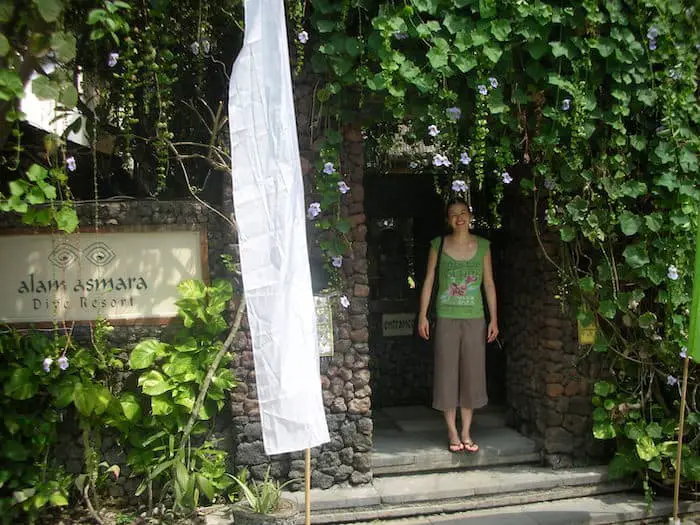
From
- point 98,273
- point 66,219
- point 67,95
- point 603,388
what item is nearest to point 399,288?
point 603,388

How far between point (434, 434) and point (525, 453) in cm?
78

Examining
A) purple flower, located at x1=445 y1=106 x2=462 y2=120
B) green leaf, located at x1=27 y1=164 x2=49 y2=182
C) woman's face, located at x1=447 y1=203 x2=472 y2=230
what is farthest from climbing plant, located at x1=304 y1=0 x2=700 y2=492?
green leaf, located at x1=27 y1=164 x2=49 y2=182

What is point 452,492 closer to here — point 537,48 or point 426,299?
point 426,299

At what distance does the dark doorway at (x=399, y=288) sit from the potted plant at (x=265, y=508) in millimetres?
2546

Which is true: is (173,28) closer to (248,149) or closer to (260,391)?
(248,149)

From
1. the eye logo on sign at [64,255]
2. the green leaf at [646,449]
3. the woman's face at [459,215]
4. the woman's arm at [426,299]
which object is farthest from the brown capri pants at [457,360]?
the eye logo on sign at [64,255]

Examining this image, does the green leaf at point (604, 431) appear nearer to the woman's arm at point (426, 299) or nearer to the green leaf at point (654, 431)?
the green leaf at point (654, 431)

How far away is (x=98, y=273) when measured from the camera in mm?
4285

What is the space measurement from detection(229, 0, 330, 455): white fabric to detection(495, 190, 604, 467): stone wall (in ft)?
7.59

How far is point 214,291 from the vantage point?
429 cm

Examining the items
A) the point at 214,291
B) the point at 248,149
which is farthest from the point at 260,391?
the point at 248,149

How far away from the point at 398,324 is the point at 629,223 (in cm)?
261

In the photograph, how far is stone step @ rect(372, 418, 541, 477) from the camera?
483 centimetres

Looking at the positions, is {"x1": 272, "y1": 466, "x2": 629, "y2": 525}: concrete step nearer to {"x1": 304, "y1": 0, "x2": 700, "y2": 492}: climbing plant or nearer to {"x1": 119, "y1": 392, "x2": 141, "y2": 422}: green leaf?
{"x1": 304, "y1": 0, "x2": 700, "y2": 492}: climbing plant
